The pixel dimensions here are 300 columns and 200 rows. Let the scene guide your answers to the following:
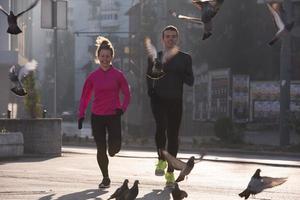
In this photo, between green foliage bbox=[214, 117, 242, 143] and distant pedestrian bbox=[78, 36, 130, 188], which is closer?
distant pedestrian bbox=[78, 36, 130, 188]

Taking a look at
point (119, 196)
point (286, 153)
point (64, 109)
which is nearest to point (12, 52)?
point (286, 153)

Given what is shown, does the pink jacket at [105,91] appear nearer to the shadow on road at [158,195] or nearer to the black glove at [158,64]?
the black glove at [158,64]

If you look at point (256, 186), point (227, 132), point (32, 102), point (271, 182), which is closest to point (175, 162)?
point (256, 186)

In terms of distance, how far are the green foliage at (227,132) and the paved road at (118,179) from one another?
824cm

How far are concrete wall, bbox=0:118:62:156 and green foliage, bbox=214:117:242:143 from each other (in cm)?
863

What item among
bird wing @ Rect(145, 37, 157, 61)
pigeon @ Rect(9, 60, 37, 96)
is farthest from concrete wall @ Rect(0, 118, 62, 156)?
bird wing @ Rect(145, 37, 157, 61)

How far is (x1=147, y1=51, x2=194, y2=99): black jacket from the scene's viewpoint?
8930 mm

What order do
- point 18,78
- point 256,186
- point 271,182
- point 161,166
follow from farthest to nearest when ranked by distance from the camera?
1. point 18,78
2. point 161,166
3. point 271,182
4. point 256,186

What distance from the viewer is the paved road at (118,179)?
8.13 metres

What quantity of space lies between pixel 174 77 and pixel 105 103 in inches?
36.7

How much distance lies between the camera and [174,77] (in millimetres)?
8969

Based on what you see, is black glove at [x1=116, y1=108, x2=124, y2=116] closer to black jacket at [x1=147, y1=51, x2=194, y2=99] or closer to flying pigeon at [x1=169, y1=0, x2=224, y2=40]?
black jacket at [x1=147, y1=51, x2=194, y2=99]

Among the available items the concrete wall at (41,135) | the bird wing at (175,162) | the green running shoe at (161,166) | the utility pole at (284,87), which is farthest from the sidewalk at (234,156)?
the bird wing at (175,162)

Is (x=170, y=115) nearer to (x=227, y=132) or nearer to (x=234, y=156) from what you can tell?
(x=234, y=156)
